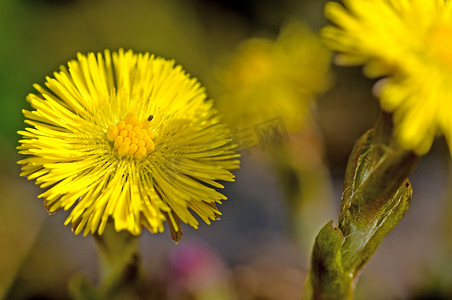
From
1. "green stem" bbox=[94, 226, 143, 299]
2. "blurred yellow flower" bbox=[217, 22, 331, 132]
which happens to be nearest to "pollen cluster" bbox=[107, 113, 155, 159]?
"green stem" bbox=[94, 226, 143, 299]

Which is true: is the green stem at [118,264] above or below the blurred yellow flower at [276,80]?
below

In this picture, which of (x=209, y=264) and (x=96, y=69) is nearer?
(x=96, y=69)

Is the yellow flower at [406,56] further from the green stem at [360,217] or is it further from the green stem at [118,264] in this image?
the green stem at [118,264]

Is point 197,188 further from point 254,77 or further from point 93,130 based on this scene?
point 254,77

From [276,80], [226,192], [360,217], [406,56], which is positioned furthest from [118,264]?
[226,192]

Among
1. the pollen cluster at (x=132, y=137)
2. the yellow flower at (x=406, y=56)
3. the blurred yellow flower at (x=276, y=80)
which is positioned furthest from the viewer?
the blurred yellow flower at (x=276, y=80)

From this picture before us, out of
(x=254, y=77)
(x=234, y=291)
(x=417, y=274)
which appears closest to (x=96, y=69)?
(x=254, y=77)

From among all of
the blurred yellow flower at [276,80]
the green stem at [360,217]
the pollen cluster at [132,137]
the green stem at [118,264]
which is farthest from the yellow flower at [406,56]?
the blurred yellow flower at [276,80]

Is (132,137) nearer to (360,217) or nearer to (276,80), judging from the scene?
(360,217)
